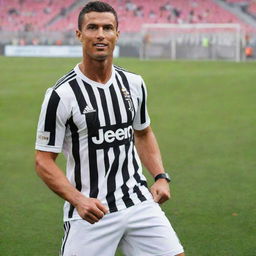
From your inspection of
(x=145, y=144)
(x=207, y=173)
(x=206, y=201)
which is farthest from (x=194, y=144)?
(x=145, y=144)

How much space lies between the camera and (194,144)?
49.7 feet

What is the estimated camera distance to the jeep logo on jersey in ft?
16.0

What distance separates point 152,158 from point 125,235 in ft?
2.09

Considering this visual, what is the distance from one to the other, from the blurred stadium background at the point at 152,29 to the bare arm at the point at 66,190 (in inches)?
1442

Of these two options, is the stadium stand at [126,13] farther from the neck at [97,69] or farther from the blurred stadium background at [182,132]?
the neck at [97,69]

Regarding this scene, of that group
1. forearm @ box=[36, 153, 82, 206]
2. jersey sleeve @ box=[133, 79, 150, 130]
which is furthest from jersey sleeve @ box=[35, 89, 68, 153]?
jersey sleeve @ box=[133, 79, 150, 130]

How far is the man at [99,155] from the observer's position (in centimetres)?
479

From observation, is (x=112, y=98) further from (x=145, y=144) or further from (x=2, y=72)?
(x=2, y=72)

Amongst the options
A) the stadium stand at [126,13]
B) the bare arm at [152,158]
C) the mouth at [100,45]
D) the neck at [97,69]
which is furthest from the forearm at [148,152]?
the stadium stand at [126,13]

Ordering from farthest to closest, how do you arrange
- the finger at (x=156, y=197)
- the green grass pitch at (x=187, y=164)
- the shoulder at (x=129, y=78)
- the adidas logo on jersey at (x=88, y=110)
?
the green grass pitch at (x=187, y=164)
the shoulder at (x=129, y=78)
the finger at (x=156, y=197)
the adidas logo on jersey at (x=88, y=110)

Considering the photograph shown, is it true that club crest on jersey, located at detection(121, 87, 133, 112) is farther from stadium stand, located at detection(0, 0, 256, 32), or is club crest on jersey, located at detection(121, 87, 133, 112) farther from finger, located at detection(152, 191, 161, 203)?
stadium stand, located at detection(0, 0, 256, 32)

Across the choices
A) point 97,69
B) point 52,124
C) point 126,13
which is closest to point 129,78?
point 97,69

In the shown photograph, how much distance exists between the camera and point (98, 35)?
476 cm

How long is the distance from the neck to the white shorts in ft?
2.90
